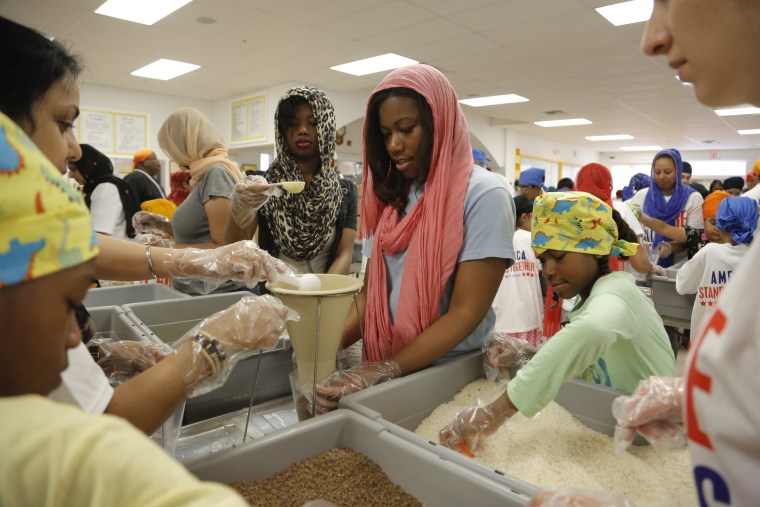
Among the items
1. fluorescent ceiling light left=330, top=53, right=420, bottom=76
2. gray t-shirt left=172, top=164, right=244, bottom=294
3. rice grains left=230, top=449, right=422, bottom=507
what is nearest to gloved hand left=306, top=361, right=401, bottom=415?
rice grains left=230, top=449, right=422, bottom=507

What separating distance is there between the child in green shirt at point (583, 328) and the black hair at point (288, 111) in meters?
0.94

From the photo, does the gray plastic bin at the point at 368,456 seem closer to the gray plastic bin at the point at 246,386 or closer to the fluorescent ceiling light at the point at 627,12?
the gray plastic bin at the point at 246,386

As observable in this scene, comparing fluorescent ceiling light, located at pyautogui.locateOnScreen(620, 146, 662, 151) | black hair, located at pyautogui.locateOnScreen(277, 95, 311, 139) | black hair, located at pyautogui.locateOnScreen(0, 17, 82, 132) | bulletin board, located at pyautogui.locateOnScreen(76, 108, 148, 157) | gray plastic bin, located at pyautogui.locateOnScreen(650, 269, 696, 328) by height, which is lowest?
gray plastic bin, located at pyautogui.locateOnScreen(650, 269, 696, 328)

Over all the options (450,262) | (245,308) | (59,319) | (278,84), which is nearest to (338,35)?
(278,84)

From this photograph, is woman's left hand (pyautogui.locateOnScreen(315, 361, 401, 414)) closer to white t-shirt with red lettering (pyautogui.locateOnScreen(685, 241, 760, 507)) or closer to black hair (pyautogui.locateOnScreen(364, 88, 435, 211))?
black hair (pyautogui.locateOnScreen(364, 88, 435, 211))

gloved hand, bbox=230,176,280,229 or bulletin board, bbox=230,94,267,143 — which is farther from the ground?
bulletin board, bbox=230,94,267,143

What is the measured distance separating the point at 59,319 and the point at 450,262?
89 cm

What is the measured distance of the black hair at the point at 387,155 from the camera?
1263 millimetres

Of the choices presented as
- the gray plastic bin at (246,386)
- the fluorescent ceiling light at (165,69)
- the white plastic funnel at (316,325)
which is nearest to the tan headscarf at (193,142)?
the gray plastic bin at (246,386)

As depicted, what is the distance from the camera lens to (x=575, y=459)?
0.91m

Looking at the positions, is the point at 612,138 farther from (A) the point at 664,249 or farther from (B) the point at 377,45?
(A) the point at 664,249

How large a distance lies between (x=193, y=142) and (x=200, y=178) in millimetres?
182

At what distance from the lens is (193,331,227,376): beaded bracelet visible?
746mm

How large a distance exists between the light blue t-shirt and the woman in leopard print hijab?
61cm
